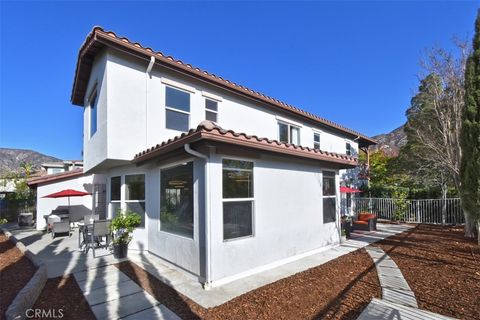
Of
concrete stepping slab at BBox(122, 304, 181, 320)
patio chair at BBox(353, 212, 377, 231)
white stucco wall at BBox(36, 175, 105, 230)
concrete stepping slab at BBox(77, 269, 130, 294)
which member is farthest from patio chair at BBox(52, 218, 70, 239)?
patio chair at BBox(353, 212, 377, 231)

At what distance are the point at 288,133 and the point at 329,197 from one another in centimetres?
536

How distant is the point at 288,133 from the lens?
45.2 feet

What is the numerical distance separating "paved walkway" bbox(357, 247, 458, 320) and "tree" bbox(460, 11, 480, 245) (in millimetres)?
3712

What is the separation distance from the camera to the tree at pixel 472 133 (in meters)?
7.55

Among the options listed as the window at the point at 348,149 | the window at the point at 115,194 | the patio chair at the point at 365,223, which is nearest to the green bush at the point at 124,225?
the window at the point at 115,194

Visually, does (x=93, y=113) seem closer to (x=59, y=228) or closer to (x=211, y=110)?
(x=211, y=110)

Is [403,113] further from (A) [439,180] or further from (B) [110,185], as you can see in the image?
(B) [110,185]

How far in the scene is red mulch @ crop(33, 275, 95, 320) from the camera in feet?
14.3

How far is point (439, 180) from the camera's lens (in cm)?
1695

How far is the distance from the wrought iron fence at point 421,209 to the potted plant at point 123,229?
16203 mm

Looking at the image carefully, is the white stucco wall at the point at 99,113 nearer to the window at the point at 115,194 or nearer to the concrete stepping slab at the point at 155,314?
the window at the point at 115,194

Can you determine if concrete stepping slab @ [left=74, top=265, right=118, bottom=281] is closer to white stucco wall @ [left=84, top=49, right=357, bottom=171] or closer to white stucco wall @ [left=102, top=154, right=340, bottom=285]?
white stucco wall @ [left=102, top=154, right=340, bottom=285]

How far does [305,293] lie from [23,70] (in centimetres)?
1571

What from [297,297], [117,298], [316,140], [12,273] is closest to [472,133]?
[297,297]
